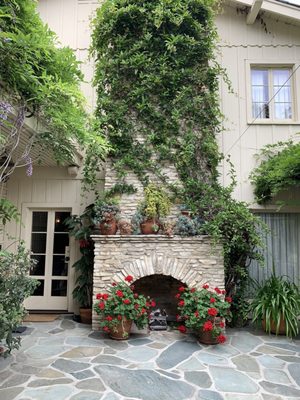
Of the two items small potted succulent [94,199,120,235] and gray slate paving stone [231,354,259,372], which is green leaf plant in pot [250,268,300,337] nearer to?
gray slate paving stone [231,354,259,372]

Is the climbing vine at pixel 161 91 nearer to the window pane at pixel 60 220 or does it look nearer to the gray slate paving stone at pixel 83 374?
the window pane at pixel 60 220

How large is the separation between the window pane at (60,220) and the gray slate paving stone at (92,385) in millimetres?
3402

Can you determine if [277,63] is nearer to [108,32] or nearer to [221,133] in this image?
[221,133]

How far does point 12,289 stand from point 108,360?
4.88ft

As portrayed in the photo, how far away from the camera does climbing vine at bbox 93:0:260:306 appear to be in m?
5.24

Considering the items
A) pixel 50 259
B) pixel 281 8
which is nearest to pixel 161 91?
pixel 281 8

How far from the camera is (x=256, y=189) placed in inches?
226

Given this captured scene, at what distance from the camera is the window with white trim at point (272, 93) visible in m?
6.12

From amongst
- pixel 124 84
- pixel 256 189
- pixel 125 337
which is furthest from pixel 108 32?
pixel 125 337

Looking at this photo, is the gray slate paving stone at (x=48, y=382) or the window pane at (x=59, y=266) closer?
the gray slate paving stone at (x=48, y=382)

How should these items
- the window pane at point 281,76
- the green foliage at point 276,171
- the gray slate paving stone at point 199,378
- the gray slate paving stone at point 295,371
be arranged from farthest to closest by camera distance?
1. the window pane at point 281,76
2. the green foliage at point 276,171
3. the gray slate paving stone at point 295,371
4. the gray slate paving stone at point 199,378

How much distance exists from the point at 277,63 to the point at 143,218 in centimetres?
427

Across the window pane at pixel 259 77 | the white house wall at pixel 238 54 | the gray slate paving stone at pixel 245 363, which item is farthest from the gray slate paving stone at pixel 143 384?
the window pane at pixel 259 77

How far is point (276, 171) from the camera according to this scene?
5234mm
